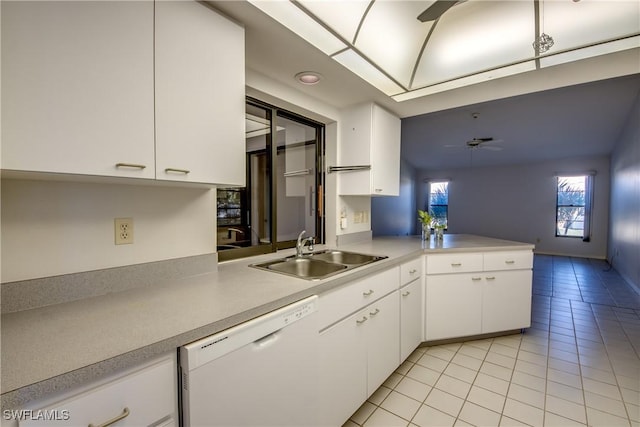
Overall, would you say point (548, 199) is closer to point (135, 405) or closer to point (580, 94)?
point (580, 94)

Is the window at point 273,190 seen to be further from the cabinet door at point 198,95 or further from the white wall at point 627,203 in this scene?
the white wall at point 627,203

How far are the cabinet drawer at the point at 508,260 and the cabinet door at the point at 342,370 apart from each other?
1.48 metres

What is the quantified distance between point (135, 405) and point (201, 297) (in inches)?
16.6

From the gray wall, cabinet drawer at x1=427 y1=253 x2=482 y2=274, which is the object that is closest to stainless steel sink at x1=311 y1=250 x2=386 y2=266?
cabinet drawer at x1=427 y1=253 x2=482 y2=274

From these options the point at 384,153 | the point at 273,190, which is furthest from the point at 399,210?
the point at 273,190

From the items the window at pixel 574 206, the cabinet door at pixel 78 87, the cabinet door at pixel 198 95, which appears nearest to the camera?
the cabinet door at pixel 78 87

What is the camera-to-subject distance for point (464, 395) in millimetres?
1829

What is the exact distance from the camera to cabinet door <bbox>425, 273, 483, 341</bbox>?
2398 mm

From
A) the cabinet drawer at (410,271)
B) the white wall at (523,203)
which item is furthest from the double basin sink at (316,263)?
the white wall at (523,203)

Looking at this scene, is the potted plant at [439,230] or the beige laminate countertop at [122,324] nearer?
the beige laminate countertop at [122,324]

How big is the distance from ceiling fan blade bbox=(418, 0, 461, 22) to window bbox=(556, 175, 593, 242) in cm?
790

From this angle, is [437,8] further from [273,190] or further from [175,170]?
[273,190]

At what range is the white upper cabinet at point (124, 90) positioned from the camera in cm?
78

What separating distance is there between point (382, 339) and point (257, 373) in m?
1.04
